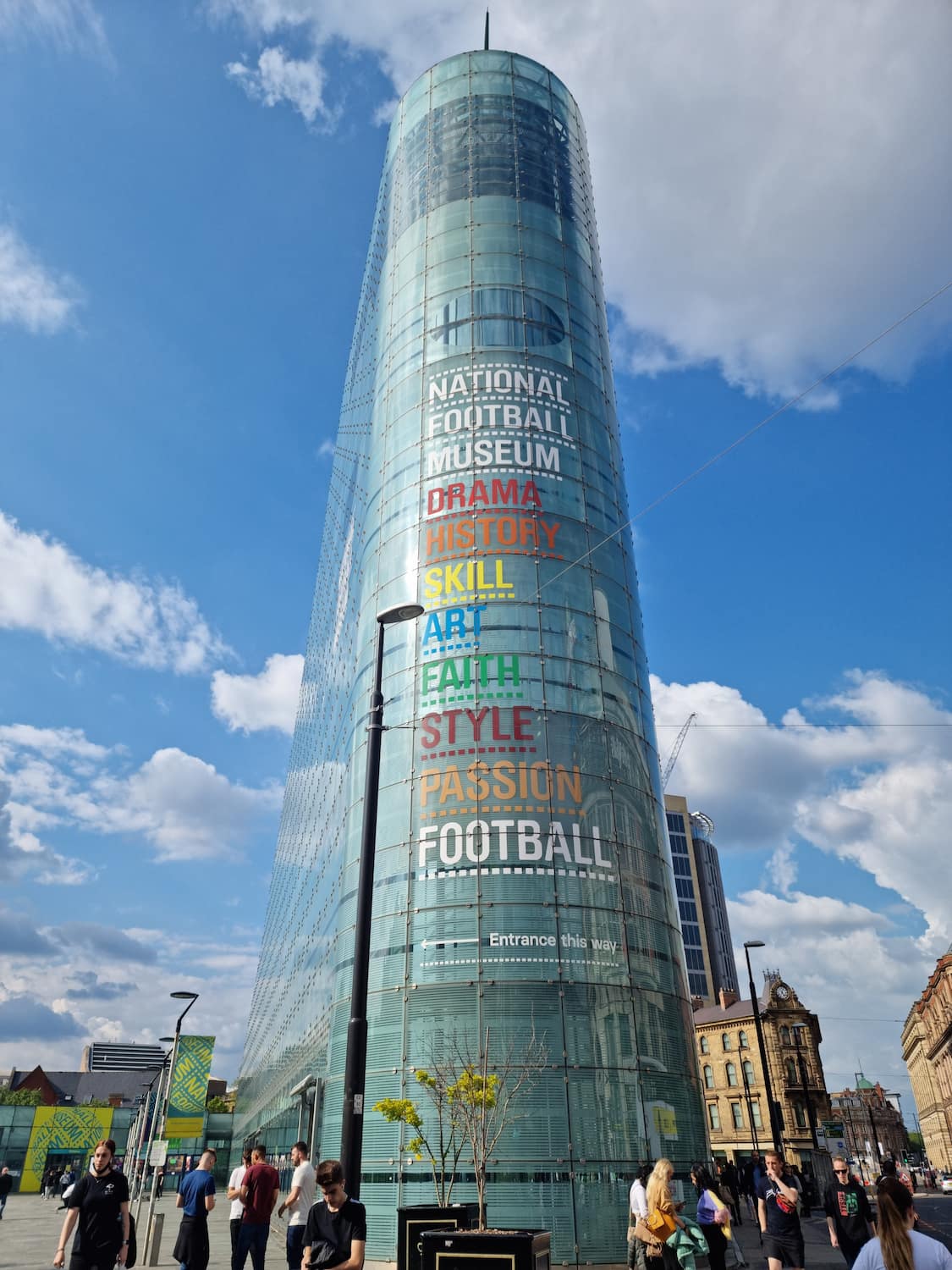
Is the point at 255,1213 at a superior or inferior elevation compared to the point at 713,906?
inferior

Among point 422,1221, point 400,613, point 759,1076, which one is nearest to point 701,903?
point 759,1076

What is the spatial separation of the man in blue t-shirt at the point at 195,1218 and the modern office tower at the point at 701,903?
5338 inches

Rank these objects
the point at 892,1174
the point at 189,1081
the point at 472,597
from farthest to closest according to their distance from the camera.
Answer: the point at 189,1081
the point at 472,597
the point at 892,1174

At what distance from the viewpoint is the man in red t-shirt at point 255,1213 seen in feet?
41.2

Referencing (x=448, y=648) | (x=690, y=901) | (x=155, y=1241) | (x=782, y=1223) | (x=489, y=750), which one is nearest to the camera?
(x=782, y=1223)

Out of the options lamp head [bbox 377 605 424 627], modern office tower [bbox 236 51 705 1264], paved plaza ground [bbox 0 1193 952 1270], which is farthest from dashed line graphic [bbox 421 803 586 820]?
lamp head [bbox 377 605 424 627]

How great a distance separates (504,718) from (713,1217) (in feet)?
46.6

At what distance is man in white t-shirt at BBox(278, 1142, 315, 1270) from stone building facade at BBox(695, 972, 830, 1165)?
79.3 meters

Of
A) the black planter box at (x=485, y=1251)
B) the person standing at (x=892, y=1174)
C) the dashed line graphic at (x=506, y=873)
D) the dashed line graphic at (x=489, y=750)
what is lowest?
the black planter box at (x=485, y=1251)

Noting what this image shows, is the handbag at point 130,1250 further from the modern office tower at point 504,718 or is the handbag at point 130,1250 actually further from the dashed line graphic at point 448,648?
the dashed line graphic at point 448,648

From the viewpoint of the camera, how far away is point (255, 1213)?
1273 centimetres

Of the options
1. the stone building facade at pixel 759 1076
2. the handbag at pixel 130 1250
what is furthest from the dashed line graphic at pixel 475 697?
the stone building facade at pixel 759 1076

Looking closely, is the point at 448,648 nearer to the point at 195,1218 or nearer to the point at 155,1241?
the point at 155,1241

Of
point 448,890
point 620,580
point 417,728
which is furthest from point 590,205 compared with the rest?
point 448,890
